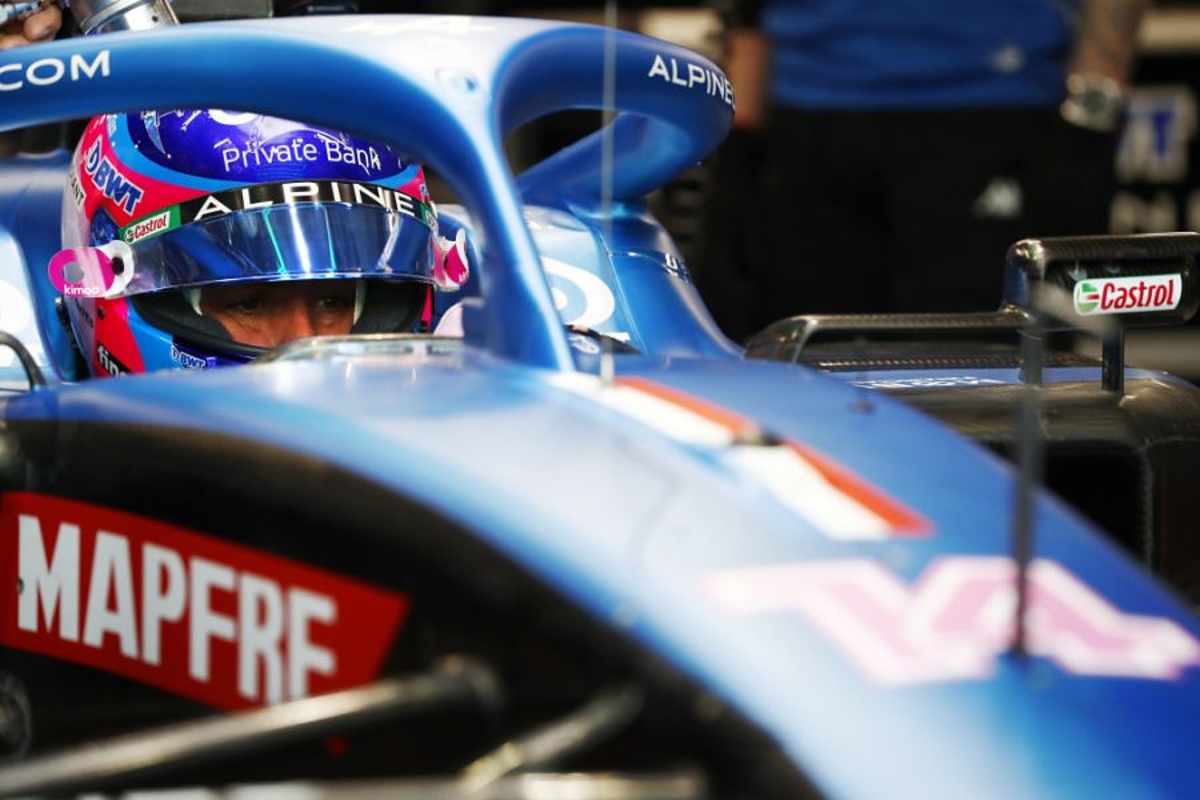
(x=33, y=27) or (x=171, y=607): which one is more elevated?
(x=33, y=27)

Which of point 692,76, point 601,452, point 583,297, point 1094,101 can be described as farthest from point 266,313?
point 1094,101

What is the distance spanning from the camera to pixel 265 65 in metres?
1.78

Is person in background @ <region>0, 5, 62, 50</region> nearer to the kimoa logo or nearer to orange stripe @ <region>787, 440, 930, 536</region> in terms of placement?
the kimoa logo

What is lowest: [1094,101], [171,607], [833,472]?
[171,607]

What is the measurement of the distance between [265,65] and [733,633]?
2.60ft

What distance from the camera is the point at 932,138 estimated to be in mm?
4254

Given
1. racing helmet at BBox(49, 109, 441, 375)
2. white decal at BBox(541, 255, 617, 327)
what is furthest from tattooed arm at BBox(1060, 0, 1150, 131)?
racing helmet at BBox(49, 109, 441, 375)

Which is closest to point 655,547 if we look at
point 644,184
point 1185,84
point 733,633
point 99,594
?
point 733,633

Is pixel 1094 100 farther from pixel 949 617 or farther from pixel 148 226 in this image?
pixel 949 617

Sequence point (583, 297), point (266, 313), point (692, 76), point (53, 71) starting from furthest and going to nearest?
1. point (583, 297)
2. point (266, 313)
3. point (692, 76)
4. point (53, 71)

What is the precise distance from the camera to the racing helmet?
2248mm

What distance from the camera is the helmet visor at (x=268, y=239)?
2.24m

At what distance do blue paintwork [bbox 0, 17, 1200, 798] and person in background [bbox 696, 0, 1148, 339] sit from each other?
2.24 meters

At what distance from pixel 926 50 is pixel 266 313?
219 centimetres
